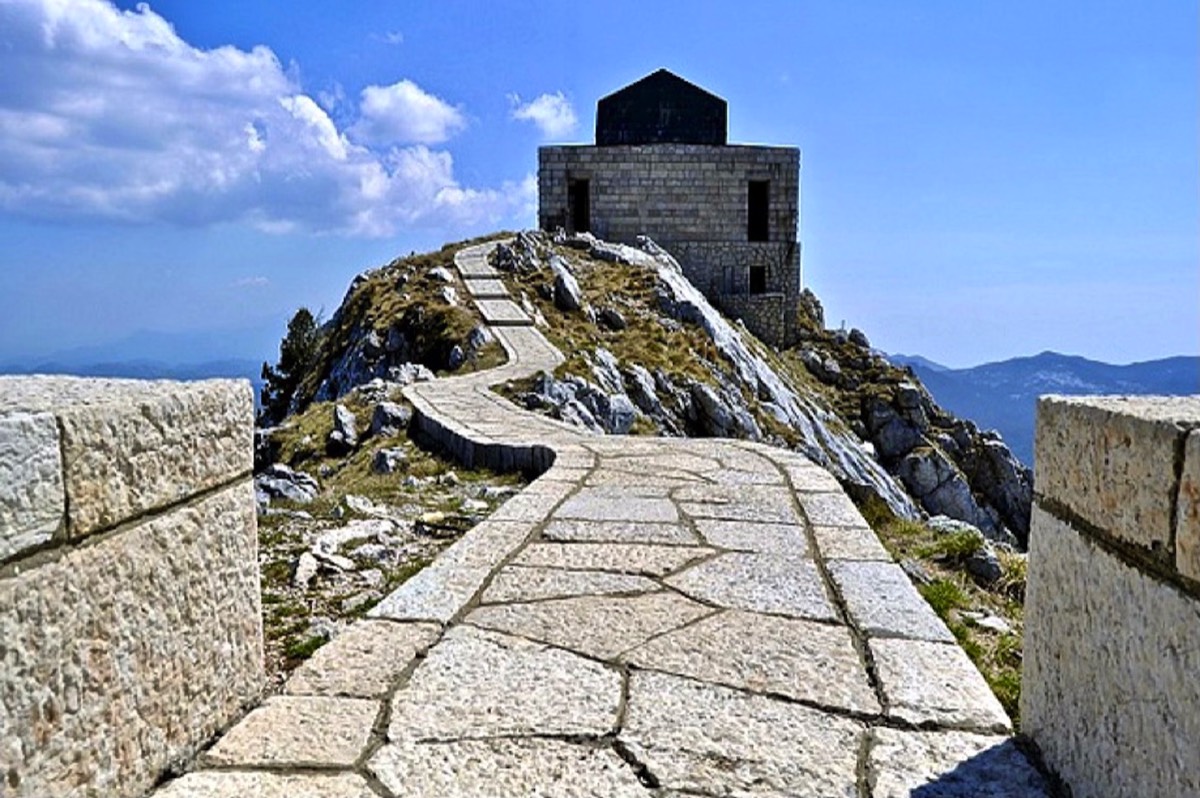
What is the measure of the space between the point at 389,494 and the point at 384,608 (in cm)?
305

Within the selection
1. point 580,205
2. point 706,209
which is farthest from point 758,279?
point 580,205

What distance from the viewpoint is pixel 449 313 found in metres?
18.1

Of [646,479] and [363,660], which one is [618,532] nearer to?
[646,479]

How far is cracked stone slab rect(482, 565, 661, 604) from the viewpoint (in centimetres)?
336

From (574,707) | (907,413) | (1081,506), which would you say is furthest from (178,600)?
(907,413)

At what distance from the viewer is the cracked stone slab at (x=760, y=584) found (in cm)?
327

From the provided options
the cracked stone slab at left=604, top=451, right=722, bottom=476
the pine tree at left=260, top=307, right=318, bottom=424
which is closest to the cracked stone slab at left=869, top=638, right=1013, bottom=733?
the cracked stone slab at left=604, top=451, right=722, bottom=476

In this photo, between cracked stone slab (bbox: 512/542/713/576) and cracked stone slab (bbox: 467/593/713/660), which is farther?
cracked stone slab (bbox: 512/542/713/576)

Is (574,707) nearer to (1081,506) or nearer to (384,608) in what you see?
(384,608)

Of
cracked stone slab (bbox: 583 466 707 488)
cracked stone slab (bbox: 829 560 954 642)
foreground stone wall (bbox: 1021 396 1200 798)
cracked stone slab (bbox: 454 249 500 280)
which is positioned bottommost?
cracked stone slab (bbox: 829 560 954 642)

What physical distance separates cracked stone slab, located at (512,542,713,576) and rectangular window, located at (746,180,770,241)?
24909 millimetres

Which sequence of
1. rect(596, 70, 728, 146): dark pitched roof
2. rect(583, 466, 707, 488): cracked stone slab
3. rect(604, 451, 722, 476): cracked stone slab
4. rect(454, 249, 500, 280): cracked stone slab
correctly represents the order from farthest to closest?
rect(596, 70, 728, 146): dark pitched roof < rect(454, 249, 500, 280): cracked stone slab < rect(604, 451, 722, 476): cracked stone slab < rect(583, 466, 707, 488): cracked stone slab

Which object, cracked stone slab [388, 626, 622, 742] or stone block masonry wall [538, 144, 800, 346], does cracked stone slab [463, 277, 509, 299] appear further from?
cracked stone slab [388, 626, 622, 742]

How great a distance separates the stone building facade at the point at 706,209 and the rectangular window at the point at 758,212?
0.03 metres
